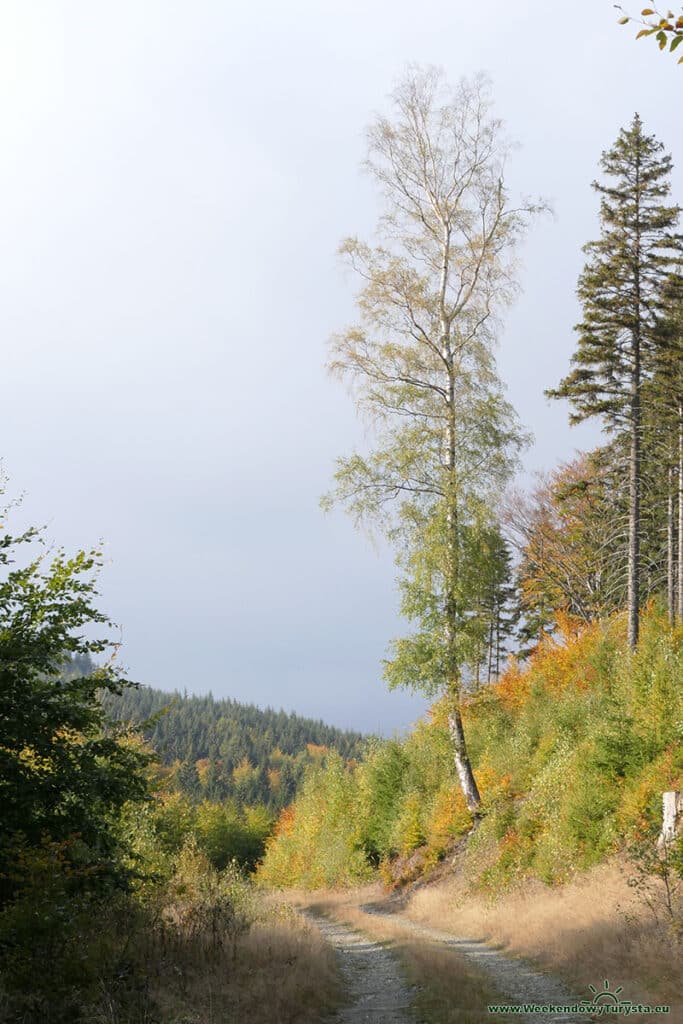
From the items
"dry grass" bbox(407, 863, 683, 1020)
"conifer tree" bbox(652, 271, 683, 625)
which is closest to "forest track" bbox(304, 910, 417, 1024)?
"dry grass" bbox(407, 863, 683, 1020)

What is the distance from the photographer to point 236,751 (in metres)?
164

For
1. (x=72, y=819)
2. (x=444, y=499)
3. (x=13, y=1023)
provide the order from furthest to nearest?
(x=444, y=499), (x=72, y=819), (x=13, y=1023)

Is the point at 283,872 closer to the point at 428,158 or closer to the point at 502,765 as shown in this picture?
the point at 502,765

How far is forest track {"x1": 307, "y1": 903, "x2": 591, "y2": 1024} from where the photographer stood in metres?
9.57

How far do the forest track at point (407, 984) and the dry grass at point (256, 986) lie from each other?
0.44 m

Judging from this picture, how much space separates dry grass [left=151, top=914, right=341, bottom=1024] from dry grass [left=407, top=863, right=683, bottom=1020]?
11.8 ft

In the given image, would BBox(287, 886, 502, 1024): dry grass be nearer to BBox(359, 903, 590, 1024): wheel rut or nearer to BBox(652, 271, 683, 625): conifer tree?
BBox(359, 903, 590, 1024): wheel rut

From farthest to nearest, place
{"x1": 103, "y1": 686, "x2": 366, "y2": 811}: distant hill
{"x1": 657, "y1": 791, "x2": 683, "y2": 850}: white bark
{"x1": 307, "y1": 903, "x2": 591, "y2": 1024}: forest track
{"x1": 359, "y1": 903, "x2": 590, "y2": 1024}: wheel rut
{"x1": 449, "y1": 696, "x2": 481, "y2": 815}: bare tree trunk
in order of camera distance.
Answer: {"x1": 103, "y1": 686, "x2": 366, "y2": 811}: distant hill < {"x1": 449, "y1": 696, "x2": 481, "y2": 815}: bare tree trunk < {"x1": 657, "y1": 791, "x2": 683, "y2": 850}: white bark < {"x1": 307, "y1": 903, "x2": 591, "y2": 1024}: forest track < {"x1": 359, "y1": 903, "x2": 590, "y2": 1024}: wheel rut

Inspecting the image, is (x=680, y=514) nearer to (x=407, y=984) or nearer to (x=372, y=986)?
(x=407, y=984)

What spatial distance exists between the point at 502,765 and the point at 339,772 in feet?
72.7

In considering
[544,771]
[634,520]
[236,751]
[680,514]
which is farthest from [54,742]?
[236,751]

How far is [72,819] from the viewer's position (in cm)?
977

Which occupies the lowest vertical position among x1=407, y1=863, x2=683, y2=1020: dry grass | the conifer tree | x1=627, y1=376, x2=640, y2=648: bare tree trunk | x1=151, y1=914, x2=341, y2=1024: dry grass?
x1=151, y1=914, x2=341, y2=1024: dry grass

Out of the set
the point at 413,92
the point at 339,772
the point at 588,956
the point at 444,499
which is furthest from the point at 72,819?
the point at 339,772
